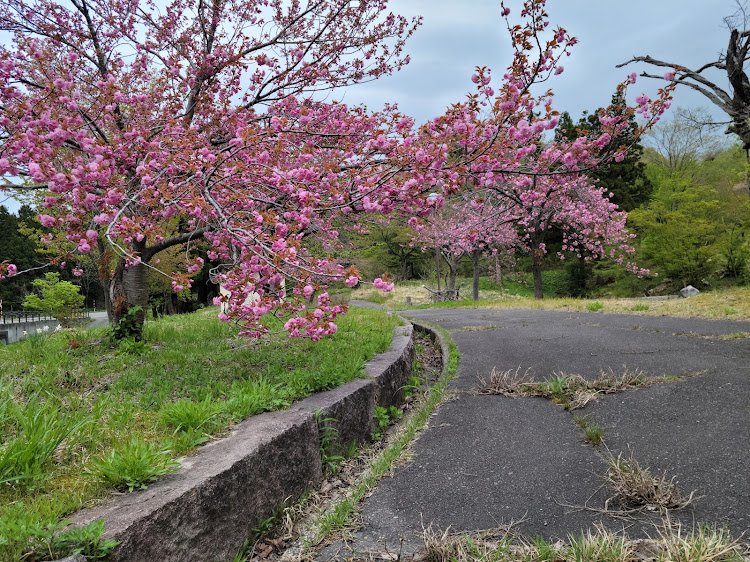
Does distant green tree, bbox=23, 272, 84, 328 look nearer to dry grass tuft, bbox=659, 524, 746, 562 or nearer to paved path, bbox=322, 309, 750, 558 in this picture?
paved path, bbox=322, 309, 750, 558

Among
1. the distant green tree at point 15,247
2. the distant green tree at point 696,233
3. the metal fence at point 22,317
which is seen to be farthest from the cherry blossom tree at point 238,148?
the distant green tree at point 15,247

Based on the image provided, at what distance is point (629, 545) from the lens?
173 cm

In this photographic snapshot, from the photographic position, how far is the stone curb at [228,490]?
1627 millimetres

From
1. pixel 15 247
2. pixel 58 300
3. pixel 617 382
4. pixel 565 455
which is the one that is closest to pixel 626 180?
pixel 617 382

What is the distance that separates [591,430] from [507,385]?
127 cm

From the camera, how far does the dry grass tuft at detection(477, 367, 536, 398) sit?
4.16m

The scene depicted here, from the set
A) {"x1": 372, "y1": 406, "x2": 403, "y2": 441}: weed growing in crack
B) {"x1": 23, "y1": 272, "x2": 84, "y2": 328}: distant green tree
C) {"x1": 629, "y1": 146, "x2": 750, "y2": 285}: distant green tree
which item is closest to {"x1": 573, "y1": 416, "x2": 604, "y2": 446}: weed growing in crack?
{"x1": 372, "y1": 406, "x2": 403, "y2": 441}: weed growing in crack

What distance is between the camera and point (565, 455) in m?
2.75

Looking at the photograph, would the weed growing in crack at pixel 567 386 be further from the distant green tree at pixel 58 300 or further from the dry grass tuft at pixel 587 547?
the distant green tree at pixel 58 300

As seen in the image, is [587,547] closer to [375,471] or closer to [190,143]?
Answer: [375,471]

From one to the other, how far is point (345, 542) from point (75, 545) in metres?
1.18

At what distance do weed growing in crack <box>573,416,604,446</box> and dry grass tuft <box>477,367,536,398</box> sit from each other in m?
0.82

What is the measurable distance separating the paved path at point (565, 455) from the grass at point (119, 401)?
1012 millimetres

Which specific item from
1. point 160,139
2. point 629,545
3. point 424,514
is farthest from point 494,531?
point 160,139
